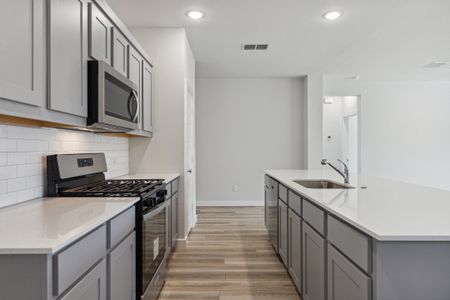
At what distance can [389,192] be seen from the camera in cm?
210

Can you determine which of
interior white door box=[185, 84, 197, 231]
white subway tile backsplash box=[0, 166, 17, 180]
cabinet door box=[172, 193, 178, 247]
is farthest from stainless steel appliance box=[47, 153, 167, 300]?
interior white door box=[185, 84, 197, 231]

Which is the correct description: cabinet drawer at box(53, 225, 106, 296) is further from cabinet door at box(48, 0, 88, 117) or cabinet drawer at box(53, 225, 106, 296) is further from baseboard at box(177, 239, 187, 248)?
baseboard at box(177, 239, 187, 248)

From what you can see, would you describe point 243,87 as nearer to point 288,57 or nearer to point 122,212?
point 288,57

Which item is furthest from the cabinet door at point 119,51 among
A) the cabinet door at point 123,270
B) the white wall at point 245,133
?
the white wall at point 245,133

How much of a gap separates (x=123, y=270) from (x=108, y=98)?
113cm

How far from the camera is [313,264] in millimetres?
1890

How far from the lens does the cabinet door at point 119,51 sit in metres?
2.33

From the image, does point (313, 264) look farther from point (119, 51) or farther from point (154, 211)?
point (119, 51)

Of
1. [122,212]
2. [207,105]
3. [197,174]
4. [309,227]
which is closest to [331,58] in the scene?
[207,105]

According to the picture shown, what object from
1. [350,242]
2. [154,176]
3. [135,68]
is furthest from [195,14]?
[350,242]

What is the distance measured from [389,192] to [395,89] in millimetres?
5192

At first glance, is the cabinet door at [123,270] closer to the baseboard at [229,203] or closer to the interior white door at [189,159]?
the interior white door at [189,159]

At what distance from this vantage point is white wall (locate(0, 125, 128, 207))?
162cm

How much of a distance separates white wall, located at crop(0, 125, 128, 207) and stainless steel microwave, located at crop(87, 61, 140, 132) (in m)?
0.29
